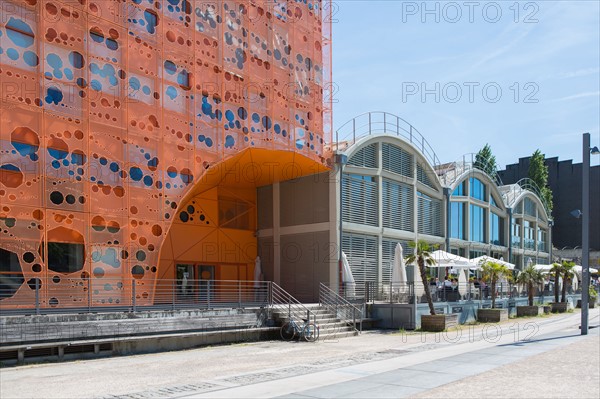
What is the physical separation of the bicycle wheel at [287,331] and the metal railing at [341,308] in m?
2.81

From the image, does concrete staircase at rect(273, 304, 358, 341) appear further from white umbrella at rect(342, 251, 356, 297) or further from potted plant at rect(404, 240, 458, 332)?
potted plant at rect(404, 240, 458, 332)

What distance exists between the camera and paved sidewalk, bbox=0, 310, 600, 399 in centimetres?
1138

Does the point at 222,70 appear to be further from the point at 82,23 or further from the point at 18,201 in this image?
the point at 18,201

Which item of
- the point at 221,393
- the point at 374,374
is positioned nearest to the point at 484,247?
the point at 374,374

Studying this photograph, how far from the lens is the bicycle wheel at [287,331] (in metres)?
22.0

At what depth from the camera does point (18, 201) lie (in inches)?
723

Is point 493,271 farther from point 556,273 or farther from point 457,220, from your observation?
point 556,273

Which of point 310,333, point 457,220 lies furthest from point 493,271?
point 310,333

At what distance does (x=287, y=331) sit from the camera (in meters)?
22.2

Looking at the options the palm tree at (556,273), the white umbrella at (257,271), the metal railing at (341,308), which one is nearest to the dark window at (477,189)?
the palm tree at (556,273)

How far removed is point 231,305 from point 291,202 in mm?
8688

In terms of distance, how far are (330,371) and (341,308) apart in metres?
11.2

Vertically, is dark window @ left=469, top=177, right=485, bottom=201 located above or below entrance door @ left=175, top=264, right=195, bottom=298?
above

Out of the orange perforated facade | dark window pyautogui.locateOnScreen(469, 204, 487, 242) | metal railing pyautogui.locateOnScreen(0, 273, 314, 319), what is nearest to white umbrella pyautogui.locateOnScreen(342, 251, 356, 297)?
metal railing pyautogui.locateOnScreen(0, 273, 314, 319)
